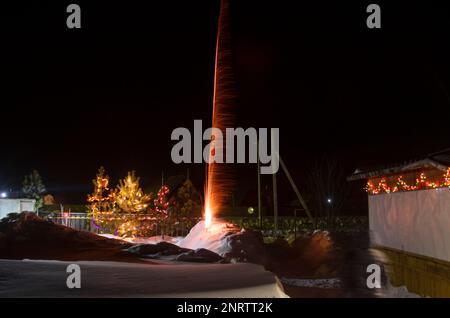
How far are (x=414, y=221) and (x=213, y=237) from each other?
7.11 meters

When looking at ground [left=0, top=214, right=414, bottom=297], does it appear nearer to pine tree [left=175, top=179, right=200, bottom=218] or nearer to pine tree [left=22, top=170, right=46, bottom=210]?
pine tree [left=175, top=179, right=200, bottom=218]

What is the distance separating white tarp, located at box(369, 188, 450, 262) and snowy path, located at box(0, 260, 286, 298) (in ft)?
13.9

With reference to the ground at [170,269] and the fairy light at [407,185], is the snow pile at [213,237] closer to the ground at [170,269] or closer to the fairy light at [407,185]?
the ground at [170,269]

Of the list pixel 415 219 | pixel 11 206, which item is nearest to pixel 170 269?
pixel 415 219

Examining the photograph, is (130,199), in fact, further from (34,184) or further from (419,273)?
(34,184)

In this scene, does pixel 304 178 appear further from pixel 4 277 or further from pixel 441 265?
pixel 4 277

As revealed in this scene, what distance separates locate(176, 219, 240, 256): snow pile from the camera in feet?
51.5

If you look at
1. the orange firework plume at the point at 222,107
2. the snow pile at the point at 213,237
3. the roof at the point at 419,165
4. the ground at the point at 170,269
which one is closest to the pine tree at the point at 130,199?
the snow pile at the point at 213,237

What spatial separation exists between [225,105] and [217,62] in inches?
69.4

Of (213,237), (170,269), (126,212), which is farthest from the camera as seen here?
(126,212)

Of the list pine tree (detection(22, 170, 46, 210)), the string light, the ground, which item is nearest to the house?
the ground

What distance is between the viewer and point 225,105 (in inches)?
713

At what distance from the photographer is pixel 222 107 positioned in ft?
59.4
